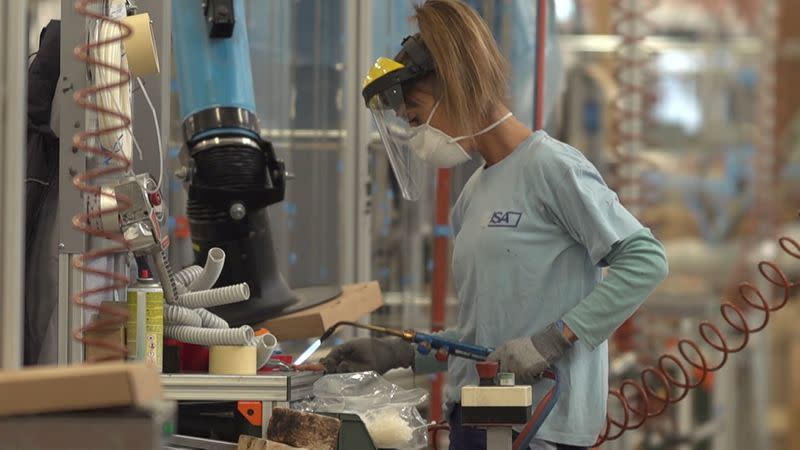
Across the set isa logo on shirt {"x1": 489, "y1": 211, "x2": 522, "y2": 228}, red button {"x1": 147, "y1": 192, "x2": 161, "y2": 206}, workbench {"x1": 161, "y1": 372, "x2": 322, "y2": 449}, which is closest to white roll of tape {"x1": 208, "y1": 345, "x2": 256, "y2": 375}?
workbench {"x1": 161, "y1": 372, "x2": 322, "y2": 449}

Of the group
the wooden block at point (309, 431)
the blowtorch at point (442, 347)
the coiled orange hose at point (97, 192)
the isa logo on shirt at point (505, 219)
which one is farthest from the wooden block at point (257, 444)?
the isa logo on shirt at point (505, 219)

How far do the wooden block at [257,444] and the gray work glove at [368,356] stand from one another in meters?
0.50

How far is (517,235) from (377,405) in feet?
1.51

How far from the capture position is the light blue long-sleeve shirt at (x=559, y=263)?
286 cm

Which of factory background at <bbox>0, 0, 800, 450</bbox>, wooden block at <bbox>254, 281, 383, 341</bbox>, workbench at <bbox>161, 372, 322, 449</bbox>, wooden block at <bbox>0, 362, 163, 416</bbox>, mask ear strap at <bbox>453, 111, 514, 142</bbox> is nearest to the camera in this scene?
wooden block at <bbox>0, 362, 163, 416</bbox>

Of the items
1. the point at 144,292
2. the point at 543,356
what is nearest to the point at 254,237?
the point at 144,292

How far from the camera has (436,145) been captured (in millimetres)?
3092

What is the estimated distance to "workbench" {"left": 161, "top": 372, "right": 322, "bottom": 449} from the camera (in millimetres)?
2750

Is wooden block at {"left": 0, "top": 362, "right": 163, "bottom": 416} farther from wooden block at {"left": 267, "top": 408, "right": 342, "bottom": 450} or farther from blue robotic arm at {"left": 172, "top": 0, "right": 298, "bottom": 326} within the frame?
blue robotic arm at {"left": 172, "top": 0, "right": 298, "bottom": 326}

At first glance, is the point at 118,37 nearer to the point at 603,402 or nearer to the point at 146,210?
the point at 146,210

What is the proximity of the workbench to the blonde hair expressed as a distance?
69cm

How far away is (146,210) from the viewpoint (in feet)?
9.02

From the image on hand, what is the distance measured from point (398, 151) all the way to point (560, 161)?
1.57 ft

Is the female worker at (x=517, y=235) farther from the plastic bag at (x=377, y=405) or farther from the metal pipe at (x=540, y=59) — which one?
the metal pipe at (x=540, y=59)
